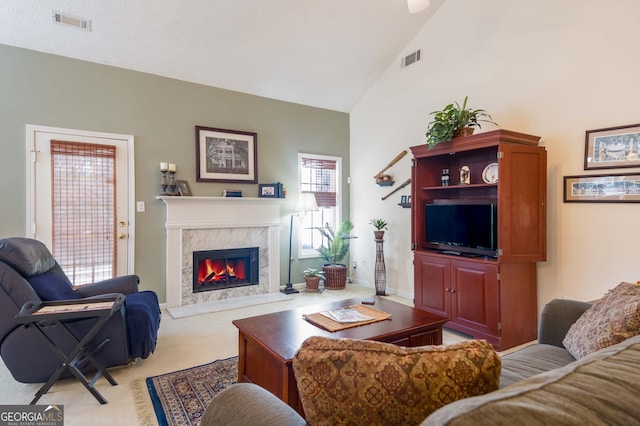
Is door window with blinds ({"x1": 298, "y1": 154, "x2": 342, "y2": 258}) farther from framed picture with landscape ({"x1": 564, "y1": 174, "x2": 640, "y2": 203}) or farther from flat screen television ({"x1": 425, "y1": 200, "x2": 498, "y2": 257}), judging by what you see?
framed picture with landscape ({"x1": 564, "y1": 174, "x2": 640, "y2": 203})

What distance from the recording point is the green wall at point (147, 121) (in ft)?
12.0

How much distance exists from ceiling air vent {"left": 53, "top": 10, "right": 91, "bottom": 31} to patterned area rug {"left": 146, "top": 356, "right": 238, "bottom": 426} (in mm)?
3500

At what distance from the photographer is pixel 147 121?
14.2ft

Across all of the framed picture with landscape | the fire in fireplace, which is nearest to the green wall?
the fire in fireplace

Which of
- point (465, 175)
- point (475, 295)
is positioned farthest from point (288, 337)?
point (465, 175)

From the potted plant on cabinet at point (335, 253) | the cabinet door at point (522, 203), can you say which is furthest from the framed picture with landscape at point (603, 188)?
the potted plant on cabinet at point (335, 253)

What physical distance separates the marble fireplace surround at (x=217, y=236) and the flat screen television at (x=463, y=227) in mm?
2283

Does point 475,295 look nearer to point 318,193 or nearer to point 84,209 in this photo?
point 318,193

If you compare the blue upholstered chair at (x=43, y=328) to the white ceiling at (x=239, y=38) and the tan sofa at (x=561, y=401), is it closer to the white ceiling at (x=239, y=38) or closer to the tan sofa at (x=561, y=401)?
the tan sofa at (x=561, y=401)

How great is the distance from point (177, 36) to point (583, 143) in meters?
4.36

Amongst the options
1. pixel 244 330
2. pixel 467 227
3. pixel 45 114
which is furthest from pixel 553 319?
pixel 45 114

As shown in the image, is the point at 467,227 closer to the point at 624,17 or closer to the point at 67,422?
the point at 624,17

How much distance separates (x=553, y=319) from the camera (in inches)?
83.8

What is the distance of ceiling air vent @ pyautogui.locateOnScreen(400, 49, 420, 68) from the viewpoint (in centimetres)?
481
